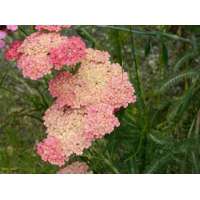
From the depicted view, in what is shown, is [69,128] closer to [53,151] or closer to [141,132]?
[53,151]

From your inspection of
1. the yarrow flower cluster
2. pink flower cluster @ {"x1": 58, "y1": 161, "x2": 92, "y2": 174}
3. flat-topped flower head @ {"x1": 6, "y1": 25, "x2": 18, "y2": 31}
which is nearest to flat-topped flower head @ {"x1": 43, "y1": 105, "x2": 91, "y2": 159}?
the yarrow flower cluster

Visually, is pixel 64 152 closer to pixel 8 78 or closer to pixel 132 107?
pixel 132 107

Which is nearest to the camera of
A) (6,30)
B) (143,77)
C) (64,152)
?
(64,152)

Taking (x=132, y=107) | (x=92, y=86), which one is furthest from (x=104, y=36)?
(x=92, y=86)

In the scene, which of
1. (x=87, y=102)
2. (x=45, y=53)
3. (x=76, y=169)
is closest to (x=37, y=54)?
(x=45, y=53)

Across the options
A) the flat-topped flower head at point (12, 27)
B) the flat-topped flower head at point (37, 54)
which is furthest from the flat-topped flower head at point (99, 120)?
the flat-topped flower head at point (12, 27)

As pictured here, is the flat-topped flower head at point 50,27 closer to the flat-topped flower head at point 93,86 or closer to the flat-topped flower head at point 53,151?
the flat-topped flower head at point 93,86
